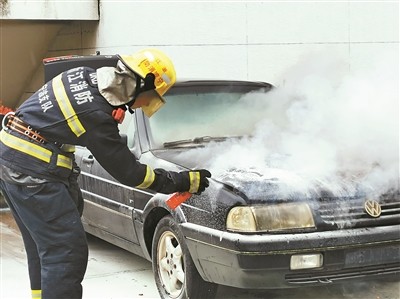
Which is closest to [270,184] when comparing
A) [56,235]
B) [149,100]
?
[149,100]

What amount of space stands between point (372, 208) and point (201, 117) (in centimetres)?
161

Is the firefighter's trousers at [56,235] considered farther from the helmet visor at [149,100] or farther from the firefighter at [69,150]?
the helmet visor at [149,100]

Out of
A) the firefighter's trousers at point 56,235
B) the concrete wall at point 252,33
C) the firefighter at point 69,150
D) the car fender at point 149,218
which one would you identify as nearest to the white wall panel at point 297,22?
the concrete wall at point 252,33

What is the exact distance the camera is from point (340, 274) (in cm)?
367

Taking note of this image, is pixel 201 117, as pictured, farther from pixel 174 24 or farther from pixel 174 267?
pixel 174 24

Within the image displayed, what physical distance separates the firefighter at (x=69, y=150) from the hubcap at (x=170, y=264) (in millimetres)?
831

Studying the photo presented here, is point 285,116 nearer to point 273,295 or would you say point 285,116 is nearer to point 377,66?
point 273,295

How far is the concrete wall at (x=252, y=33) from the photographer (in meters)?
7.64

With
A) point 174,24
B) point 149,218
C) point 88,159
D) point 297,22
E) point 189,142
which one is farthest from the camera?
point 174,24

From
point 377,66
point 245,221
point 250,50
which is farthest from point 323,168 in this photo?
point 250,50

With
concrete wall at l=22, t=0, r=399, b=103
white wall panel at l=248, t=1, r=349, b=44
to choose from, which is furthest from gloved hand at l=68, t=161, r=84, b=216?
white wall panel at l=248, t=1, r=349, b=44

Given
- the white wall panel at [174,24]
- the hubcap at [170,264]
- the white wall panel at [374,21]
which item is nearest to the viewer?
the hubcap at [170,264]

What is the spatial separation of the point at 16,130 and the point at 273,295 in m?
2.14

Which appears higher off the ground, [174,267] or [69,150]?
[69,150]
